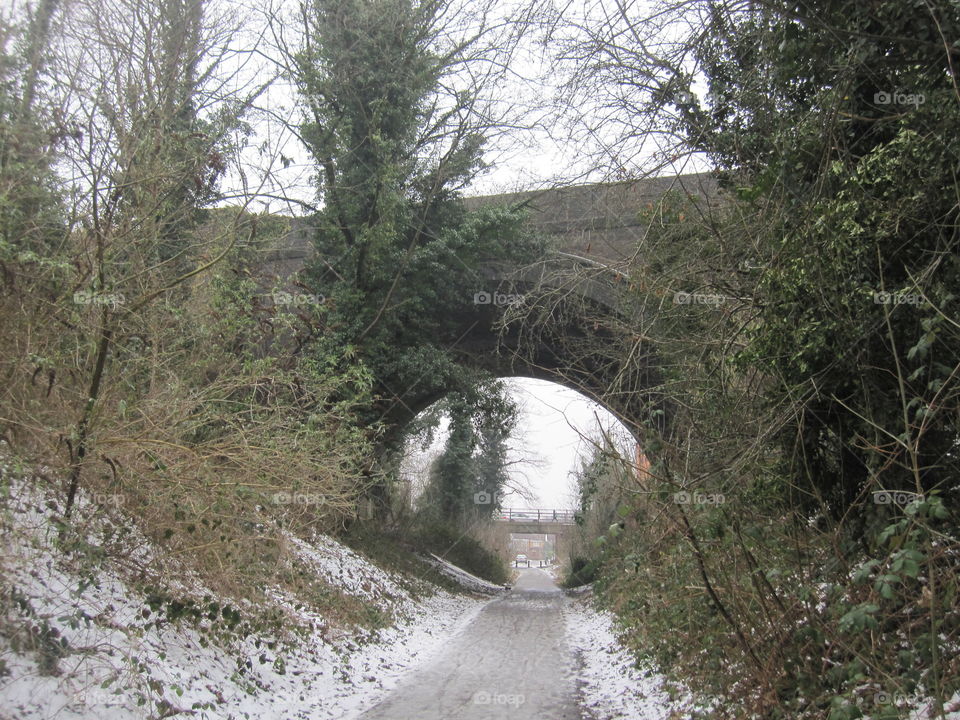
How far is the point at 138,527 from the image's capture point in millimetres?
6895

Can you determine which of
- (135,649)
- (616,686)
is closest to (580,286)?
(616,686)

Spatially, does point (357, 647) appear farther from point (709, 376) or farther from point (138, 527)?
point (709, 376)

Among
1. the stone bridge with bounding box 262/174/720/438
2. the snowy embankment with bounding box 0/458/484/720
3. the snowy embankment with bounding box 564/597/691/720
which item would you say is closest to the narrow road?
the snowy embankment with bounding box 564/597/691/720

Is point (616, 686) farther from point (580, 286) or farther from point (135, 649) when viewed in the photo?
point (580, 286)

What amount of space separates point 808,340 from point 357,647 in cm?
671

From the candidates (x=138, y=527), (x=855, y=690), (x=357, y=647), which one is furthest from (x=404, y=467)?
(x=855, y=690)

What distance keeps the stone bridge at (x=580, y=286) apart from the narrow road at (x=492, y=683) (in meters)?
2.70

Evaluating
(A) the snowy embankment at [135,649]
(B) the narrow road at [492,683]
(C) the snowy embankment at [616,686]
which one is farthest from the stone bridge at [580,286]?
(A) the snowy embankment at [135,649]

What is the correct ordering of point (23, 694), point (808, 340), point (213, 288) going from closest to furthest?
point (23, 694), point (808, 340), point (213, 288)

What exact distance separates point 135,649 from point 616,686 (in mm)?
4712

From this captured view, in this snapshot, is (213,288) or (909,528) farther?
(213,288)

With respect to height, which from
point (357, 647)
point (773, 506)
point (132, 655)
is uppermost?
point (773, 506)

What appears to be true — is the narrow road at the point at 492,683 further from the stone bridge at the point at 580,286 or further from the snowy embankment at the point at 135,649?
the stone bridge at the point at 580,286

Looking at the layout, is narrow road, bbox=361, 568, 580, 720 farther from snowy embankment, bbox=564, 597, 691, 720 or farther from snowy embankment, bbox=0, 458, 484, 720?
snowy embankment, bbox=0, 458, 484, 720
